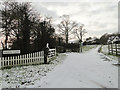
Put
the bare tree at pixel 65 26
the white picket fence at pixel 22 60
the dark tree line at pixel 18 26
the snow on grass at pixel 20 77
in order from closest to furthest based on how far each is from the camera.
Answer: the snow on grass at pixel 20 77 < the white picket fence at pixel 22 60 < the dark tree line at pixel 18 26 < the bare tree at pixel 65 26

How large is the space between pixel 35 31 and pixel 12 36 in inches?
198

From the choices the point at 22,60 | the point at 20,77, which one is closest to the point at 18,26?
the point at 22,60

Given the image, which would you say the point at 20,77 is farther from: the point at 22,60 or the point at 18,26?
the point at 18,26

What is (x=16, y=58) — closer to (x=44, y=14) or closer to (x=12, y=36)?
(x=12, y=36)

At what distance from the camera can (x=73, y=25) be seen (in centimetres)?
4634

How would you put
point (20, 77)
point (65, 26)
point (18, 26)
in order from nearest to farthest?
point (20, 77) < point (18, 26) < point (65, 26)

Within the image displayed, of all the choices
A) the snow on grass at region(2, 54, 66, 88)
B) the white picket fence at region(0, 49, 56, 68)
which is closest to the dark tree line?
the white picket fence at region(0, 49, 56, 68)

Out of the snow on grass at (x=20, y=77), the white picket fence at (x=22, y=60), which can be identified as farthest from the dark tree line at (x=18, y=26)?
the snow on grass at (x=20, y=77)

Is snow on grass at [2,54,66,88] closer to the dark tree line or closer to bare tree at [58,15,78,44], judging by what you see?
the dark tree line

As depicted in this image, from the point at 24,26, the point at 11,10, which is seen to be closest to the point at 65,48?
the point at 11,10

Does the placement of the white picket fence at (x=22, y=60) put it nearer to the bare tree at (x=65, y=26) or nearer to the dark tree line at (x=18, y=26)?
the dark tree line at (x=18, y=26)

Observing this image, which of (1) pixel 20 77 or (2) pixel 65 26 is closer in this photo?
(1) pixel 20 77

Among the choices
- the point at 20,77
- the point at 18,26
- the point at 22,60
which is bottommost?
the point at 20,77

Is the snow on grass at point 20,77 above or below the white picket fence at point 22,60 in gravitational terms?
below
